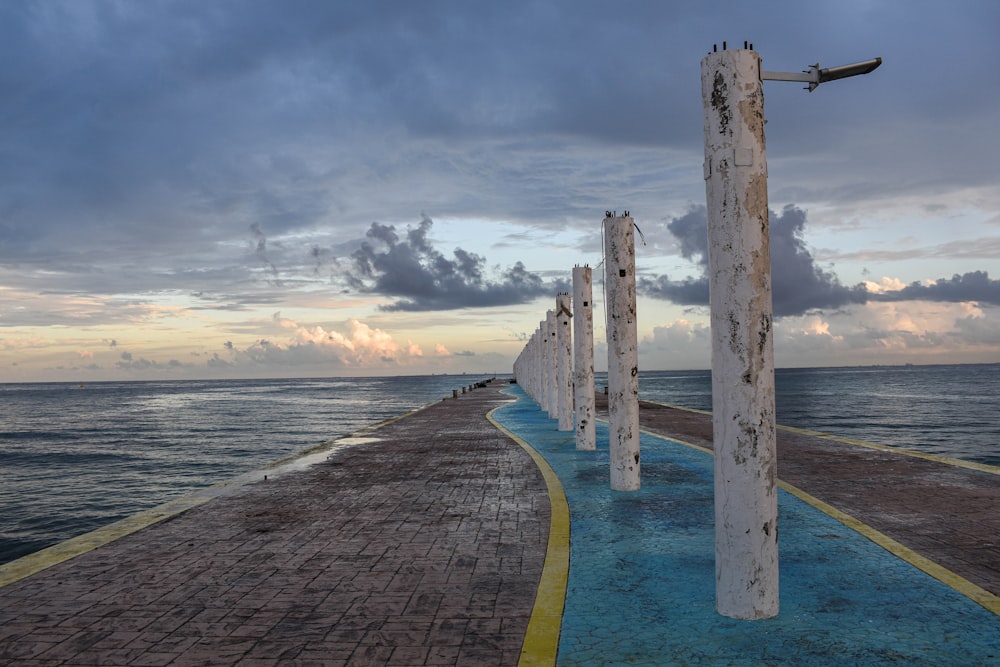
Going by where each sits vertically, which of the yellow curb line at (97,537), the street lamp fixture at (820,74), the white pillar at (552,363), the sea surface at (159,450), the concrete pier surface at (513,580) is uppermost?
the street lamp fixture at (820,74)

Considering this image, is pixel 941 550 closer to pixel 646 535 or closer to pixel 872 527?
pixel 872 527

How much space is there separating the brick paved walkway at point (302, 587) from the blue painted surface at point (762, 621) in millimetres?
582

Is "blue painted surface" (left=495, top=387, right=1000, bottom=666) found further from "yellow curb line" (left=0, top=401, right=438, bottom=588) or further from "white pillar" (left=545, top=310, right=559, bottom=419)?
"white pillar" (left=545, top=310, right=559, bottom=419)

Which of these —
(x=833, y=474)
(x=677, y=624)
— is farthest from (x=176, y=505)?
(x=833, y=474)

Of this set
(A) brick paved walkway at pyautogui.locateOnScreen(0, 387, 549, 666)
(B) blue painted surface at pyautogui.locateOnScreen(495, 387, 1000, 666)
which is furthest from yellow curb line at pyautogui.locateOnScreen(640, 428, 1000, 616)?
(A) brick paved walkway at pyautogui.locateOnScreen(0, 387, 549, 666)

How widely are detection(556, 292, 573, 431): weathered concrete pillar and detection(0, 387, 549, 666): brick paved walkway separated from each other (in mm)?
9117

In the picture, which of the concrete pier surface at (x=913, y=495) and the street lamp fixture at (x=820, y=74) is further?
the concrete pier surface at (x=913, y=495)

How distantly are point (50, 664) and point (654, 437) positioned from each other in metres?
15.2

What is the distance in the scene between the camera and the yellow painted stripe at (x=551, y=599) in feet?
15.1

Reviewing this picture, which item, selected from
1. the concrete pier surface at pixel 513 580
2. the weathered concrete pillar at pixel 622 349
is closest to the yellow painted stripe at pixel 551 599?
the concrete pier surface at pixel 513 580

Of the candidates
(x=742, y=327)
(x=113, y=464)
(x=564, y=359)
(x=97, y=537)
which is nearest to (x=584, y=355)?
(x=564, y=359)

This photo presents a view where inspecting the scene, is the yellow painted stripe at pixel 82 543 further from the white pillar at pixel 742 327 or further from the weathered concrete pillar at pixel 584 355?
the weathered concrete pillar at pixel 584 355

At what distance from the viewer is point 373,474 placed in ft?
42.6

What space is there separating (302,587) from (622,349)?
5.82 meters
